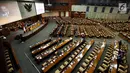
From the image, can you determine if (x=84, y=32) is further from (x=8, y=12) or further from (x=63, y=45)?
(x=8, y=12)

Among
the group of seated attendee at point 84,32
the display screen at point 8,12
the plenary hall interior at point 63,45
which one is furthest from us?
the group of seated attendee at point 84,32

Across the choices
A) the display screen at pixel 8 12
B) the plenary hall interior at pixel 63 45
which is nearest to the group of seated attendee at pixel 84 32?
the plenary hall interior at pixel 63 45

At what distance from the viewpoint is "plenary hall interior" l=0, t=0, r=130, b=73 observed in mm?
4836

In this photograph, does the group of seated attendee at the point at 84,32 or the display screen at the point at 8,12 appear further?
the group of seated attendee at the point at 84,32

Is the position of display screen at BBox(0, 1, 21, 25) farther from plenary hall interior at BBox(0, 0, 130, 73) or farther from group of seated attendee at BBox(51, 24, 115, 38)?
group of seated attendee at BBox(51, 24, 115, 38)

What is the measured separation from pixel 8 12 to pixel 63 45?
4.82 m

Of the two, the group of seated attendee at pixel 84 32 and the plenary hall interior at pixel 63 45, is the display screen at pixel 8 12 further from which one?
the group of seated attendee at pixel 84 32

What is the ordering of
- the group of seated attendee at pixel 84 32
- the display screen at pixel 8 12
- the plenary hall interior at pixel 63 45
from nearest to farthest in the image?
the plenary hall interior at pixel 63 45
the display screen at pixel 8 12
the group of seated attendee at pixel 84 32

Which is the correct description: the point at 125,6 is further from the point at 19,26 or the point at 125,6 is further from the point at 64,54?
the point at 19,26

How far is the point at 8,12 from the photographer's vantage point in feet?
21.2

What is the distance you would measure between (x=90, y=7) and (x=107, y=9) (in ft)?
11.3

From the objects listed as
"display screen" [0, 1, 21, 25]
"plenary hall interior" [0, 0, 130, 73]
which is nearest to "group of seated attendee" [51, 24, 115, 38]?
"plenary hall interior" [0, 0, 130, 73]

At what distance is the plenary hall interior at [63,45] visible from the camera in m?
4.84

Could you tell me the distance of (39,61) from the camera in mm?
5441
